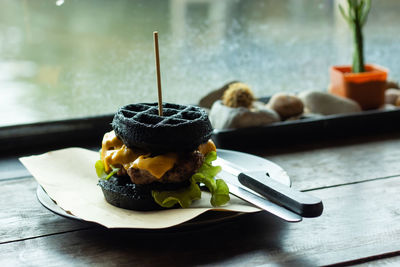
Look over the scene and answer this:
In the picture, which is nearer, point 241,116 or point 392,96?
point 241,116

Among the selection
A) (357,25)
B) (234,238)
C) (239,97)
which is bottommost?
(234,238)

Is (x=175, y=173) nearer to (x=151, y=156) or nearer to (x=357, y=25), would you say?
(x=151, y=156)

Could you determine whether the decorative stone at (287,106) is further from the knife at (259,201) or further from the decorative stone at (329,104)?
the knife at (259,201)

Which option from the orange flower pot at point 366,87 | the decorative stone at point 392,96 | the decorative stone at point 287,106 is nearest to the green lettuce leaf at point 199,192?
the decorative stone at point 287,106

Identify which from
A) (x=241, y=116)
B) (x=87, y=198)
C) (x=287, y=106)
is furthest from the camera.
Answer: (x=287, y=106)

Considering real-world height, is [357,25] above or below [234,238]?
above

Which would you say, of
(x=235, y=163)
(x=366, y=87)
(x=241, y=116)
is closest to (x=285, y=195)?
(x=235, y=163)
